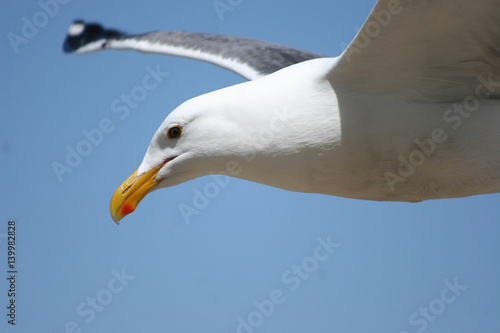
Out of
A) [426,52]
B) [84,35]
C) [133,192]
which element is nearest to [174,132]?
[133,192]

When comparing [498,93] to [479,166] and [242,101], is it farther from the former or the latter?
[242,101]

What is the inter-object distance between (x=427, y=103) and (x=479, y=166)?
0.47m

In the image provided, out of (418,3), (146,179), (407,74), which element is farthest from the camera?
(146,179)

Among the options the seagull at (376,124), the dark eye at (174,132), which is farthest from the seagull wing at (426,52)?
the dark eye at (174,132)

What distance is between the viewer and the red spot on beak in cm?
402

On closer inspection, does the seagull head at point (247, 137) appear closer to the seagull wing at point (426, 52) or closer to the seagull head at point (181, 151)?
the seagull head at point (181, 151)

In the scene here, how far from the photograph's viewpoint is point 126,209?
13.2 ft

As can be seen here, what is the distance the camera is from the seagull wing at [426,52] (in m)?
3.20

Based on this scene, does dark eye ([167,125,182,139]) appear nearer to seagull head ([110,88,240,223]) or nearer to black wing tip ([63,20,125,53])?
seagull head ([110,88,240,223])

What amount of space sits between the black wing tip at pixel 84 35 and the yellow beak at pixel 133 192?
3790 mm

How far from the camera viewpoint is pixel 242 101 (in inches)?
148

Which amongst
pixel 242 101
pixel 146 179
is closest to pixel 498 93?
pixel 242 101

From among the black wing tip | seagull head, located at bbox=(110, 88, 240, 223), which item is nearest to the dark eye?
seagull head, located at bbox=(110, 88, 240, 223)

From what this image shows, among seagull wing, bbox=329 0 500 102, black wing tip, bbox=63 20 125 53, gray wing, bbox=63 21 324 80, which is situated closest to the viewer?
seagull wing, bbox=329 0 500 102
